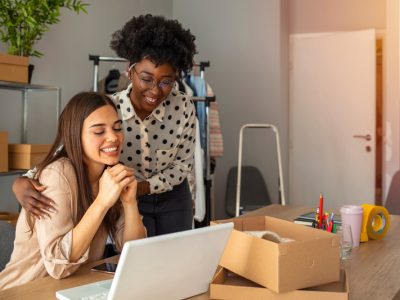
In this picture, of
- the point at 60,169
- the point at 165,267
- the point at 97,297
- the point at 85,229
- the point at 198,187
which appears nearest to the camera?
the point at 165,267

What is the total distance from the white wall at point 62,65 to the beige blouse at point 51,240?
6.84 ft

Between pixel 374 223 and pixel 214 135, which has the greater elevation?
pixel 214 135

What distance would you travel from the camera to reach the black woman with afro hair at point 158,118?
1.75 metres

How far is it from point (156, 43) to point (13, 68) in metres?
1.34

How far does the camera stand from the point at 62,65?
147 inches

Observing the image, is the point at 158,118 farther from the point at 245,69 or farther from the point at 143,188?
the point at 245,69

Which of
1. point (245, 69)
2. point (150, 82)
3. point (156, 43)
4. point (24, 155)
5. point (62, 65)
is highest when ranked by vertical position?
point (245, 69)

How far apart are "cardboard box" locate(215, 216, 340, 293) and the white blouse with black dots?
72 cm

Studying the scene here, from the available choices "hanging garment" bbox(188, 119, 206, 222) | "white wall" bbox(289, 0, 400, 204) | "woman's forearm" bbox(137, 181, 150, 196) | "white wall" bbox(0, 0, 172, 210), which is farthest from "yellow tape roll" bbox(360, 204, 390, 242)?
"white wall" bbox(289, 0, 400, 204)

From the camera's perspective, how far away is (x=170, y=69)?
5.72 feet

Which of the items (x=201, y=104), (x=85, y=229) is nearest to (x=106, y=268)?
(x=85, y=229)

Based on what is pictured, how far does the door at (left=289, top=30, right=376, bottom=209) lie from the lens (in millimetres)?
4879

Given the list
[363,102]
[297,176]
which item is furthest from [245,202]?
[363,102]

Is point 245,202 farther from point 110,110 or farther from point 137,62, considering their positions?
point 110,110
